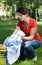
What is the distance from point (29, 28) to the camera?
6535 millimetres

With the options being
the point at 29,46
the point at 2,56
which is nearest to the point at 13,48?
the point at 2,56

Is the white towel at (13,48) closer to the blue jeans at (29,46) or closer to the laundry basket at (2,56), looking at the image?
the laundry basket at (2,56)

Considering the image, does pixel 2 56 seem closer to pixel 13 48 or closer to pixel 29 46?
pixel 13 48

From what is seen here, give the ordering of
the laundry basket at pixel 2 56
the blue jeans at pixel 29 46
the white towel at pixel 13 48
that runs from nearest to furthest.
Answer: the laundry basket at pixel 2 56 < the white towel at pixel 13 48 < the blue jeans at pixel 29 46

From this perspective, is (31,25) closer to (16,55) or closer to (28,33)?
(28,33)

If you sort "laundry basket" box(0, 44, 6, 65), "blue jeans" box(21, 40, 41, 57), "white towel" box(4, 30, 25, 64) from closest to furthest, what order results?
"laundry basket" box(0, 44, 6, 65)
"white towel" box(4, 30, 25, 64)
"blue jeans" box(21, 40, 41, 57)

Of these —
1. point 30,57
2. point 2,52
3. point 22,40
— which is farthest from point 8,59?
point 30,57

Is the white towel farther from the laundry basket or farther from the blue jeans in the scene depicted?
the blue jeans

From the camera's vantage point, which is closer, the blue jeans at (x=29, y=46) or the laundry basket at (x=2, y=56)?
the laundry basket at (x=2, y=56)

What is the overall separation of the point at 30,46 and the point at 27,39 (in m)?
0.25

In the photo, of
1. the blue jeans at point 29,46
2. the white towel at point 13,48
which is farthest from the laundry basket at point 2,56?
the blue jeans at point 29,46

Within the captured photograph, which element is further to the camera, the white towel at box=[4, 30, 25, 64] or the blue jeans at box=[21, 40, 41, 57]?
the blue jeans at box=[21, 40, 41, 57]

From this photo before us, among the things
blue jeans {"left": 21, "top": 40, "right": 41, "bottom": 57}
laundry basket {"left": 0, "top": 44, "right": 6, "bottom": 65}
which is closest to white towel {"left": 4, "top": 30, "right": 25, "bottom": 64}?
laundry basket {"left": 0, "top": 44, "right": 6, "bottom": 65}

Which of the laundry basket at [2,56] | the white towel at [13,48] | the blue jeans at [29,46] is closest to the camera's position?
the laundry basket at [2,56]
